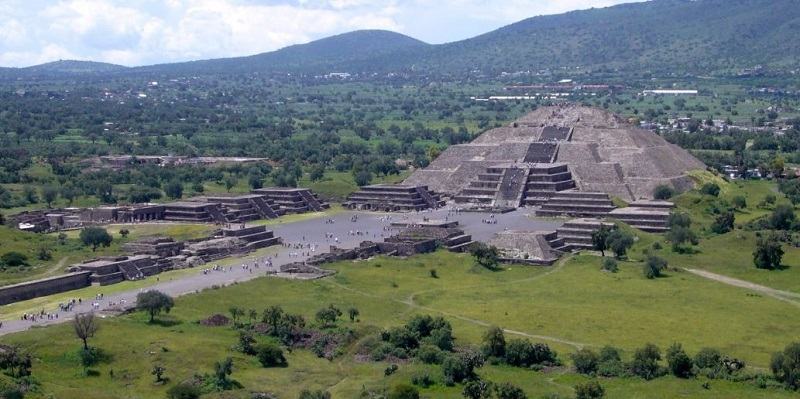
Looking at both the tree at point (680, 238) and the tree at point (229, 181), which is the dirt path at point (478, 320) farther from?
the tree at point (229, 181)

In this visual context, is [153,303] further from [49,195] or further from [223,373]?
[49,195]

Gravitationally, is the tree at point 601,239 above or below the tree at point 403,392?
below

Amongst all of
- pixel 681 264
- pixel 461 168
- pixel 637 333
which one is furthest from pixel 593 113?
pixel 637 333

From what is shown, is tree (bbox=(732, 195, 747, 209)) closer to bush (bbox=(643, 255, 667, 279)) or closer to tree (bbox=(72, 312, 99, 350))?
bush (bbox=(643, 255, 667, 279))

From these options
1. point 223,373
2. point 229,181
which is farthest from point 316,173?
point 223,373

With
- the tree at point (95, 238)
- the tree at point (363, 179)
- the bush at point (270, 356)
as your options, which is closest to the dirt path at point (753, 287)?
the bush at point (270, 356)

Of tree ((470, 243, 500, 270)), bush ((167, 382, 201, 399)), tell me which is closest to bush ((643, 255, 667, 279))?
tree ((470, 243, 500, 270))
